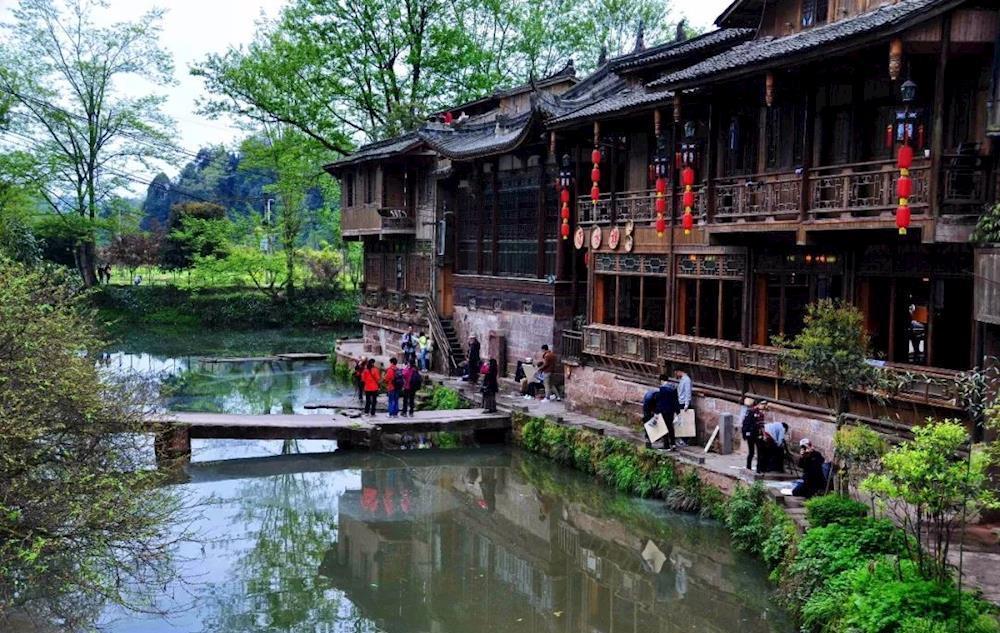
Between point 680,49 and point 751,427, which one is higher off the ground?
point 680,49

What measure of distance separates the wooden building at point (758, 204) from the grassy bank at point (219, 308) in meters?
25.1

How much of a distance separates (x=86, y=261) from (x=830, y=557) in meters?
47.3

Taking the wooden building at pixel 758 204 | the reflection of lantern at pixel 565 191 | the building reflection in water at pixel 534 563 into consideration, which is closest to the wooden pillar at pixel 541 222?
the wooden building at pixel 758 204

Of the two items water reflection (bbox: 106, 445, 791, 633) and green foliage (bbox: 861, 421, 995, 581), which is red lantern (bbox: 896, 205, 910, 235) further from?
water reflection (bbox: 106, 445, 791, 633)

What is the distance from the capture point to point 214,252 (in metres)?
50.3

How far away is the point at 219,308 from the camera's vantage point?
164 ft

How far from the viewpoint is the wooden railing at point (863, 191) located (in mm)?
12625

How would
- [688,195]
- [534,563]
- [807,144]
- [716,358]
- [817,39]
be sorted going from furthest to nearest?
[716,358], [688,195], [807,144], [534,563], [817,39]

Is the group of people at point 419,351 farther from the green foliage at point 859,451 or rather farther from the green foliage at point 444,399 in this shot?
the green foliage at point 859,451

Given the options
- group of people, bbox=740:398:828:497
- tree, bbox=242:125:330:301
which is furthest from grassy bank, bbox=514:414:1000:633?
tree, bbox=242:125:330:301

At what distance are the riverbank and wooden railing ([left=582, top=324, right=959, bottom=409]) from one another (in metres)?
1.53

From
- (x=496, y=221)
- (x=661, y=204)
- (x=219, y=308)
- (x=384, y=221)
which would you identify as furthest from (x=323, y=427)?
(x=219, y=308)

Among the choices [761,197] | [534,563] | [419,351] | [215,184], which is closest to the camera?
[534,563]

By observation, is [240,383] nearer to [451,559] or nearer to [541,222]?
[541,222]
